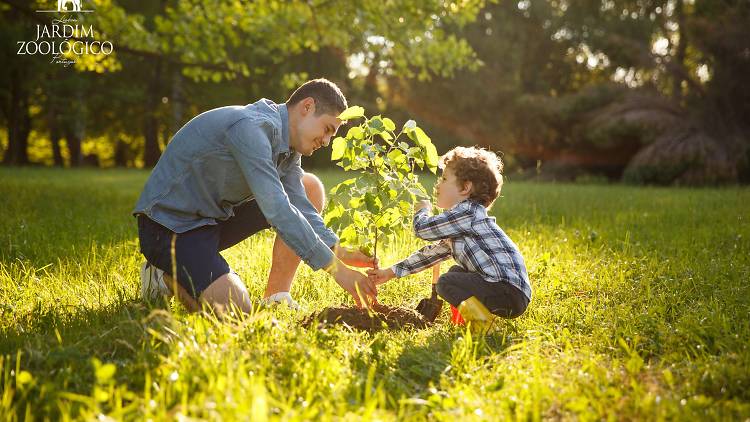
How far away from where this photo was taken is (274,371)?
248 cm

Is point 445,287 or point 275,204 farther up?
point 275,204

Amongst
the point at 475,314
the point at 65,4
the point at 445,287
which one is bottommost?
the point at 475,314

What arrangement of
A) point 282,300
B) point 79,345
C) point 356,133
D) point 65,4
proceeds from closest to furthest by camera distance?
point 79,345 → point 356,133 → point 282,300 → point 65,4

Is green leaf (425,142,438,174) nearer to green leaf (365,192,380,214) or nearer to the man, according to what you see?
green leaf (365,192,380,214)

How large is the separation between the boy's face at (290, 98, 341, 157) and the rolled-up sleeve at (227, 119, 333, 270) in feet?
1.05

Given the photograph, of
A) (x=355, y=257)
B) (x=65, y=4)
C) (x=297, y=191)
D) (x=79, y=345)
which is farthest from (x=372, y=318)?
(x=65, y=4)

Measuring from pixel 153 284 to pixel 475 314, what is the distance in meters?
1.98

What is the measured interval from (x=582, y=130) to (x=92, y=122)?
66.2ft

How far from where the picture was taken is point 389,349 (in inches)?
116

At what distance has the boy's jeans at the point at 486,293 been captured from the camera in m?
3.32

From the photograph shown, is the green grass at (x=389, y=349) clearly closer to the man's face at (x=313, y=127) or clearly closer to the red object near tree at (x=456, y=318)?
the red object near tree at (x=456, y=318)

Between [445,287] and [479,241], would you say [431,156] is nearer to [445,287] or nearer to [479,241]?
[479,241]

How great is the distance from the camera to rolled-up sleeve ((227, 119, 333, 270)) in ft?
10.3

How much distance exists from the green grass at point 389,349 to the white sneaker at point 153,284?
85 mm
